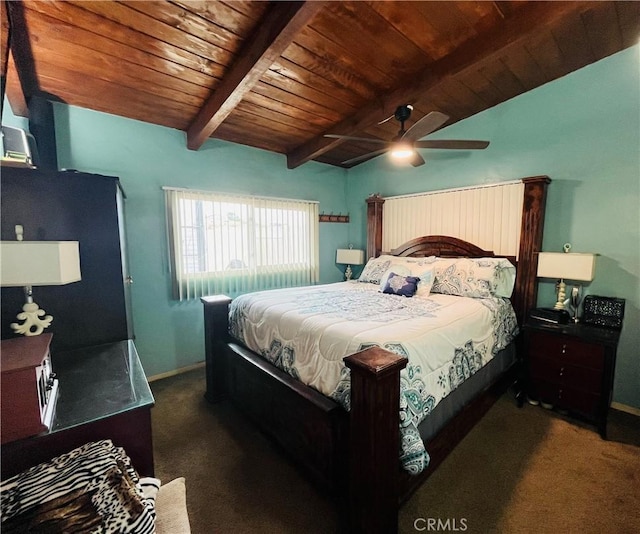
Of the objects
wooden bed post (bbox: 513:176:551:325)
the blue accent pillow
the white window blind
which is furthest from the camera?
the white window blind

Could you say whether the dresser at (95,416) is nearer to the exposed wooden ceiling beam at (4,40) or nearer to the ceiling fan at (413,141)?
the exposed wooden ceiling beam at (4,40)

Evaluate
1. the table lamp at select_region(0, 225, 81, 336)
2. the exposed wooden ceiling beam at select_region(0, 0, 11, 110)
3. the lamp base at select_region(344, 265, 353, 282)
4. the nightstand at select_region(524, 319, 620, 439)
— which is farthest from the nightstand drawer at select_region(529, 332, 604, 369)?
the exposed wooden ceiling beam at select_region(0, 0, 11, 110)

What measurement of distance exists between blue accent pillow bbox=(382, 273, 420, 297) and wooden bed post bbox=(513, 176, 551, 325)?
1.02 meters

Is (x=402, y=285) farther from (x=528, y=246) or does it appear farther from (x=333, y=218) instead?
(x=333, y=218)

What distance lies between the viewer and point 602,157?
7.99 ft

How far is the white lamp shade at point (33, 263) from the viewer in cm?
108

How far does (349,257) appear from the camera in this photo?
172 inches

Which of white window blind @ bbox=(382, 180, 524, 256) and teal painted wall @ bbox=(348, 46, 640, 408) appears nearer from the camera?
teal painted wall @ bbox=(348, 46, 640, 408)

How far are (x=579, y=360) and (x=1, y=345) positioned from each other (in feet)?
11.4

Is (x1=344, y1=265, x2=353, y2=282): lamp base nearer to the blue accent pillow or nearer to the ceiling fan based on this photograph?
the blue accent pillow

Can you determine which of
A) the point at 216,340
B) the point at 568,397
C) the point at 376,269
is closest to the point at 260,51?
the point at 216,340

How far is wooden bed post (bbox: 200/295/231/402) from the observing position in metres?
2.51

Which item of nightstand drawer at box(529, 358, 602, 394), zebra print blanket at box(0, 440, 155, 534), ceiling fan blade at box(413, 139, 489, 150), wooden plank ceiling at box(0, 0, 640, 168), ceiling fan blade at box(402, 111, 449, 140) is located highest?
wooden plank ceiling at box(0, 0, 640, 168)

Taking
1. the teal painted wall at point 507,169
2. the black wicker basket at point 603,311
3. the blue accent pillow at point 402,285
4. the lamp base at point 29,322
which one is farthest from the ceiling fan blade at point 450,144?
the lamp base at point 29,322
